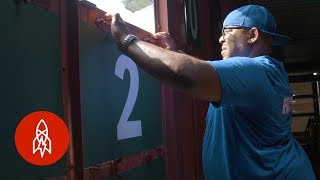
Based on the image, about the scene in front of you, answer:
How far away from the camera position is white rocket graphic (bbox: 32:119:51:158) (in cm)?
106

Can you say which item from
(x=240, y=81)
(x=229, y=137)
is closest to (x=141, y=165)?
(x=229, y=137)

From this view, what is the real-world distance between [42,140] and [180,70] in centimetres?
45

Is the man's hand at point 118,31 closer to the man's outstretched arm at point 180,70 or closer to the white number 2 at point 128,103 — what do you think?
the man's outstretched arm at point 180,70

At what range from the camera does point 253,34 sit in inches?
64.6

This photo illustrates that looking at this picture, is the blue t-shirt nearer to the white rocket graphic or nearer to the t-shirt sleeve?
the t-shirt sleeve

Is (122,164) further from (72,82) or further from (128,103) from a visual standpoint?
(72,82)

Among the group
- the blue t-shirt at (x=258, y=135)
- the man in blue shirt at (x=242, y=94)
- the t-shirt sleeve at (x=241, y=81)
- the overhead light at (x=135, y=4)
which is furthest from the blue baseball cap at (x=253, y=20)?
the overhead light at (x=135, y=4)

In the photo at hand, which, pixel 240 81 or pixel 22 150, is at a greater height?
pixel 240 81

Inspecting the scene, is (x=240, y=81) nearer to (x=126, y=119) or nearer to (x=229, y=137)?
(x=229, y=137)

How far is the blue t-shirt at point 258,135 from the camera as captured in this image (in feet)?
4.70

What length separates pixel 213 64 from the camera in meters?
1.25

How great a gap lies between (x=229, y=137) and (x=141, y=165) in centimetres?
52

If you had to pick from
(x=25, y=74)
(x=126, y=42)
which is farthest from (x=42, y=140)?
A: (x=126, y=42)

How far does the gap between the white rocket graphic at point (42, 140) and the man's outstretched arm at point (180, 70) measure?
13.9 inches
